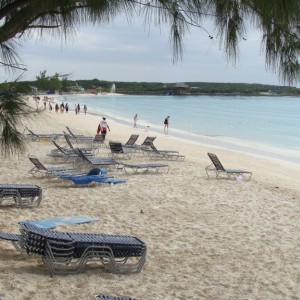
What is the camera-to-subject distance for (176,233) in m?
6.04

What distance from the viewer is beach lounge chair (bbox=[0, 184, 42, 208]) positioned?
6703 millimetres

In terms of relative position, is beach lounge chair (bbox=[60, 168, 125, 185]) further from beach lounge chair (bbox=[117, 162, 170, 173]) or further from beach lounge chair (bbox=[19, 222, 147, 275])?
beach lounge chair (bbox=[19, 222, 147, 275])

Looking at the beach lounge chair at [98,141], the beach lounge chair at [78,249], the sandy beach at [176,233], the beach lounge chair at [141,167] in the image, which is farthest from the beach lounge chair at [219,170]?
the beach lounge chair at [78,249]

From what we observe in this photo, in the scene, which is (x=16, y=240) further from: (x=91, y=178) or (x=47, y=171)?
(x=47, y=171)

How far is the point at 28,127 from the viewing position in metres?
2.75

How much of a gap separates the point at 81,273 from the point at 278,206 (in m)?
4.53

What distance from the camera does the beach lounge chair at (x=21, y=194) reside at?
6703 millimetres

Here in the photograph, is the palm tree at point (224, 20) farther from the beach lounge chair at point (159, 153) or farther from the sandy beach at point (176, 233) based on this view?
the beach lounge chair at point (159, 153)

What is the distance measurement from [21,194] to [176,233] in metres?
2.18

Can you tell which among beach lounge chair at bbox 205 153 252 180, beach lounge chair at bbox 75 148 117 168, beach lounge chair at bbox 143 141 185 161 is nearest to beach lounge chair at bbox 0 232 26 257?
beach lounge chair at bbox 75 148 117 168

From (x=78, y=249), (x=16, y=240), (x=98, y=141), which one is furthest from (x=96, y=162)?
(x=78, y=249)

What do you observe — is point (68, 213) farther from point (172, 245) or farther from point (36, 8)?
point (36, 8)

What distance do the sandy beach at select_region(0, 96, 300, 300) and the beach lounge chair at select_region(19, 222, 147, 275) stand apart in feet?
0.33

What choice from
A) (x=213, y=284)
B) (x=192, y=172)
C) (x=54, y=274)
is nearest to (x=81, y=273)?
(x=54, y=274)
